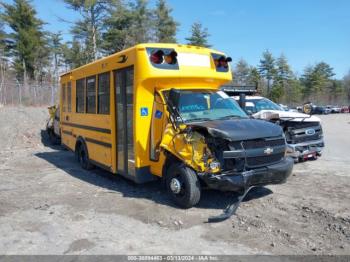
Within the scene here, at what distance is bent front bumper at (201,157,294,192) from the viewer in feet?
19.7

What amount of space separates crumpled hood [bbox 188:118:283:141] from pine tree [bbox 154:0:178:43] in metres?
40.7

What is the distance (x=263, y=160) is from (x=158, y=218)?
2003 millimetres

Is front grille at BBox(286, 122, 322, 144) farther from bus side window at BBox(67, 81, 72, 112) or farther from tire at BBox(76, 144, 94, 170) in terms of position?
bus side window at BBox(67, 81, 72, 112)

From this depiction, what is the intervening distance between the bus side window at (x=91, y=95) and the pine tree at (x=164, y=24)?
123ft

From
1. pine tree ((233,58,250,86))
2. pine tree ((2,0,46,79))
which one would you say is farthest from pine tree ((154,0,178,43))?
pine tree ((233,58,250,86))

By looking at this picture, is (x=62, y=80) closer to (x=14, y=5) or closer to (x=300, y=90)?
(x=14, y=5)

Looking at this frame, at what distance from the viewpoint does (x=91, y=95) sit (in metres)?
9.43

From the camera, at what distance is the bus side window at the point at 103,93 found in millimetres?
8453

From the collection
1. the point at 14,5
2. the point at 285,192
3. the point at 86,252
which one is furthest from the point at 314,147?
the point at 14,5


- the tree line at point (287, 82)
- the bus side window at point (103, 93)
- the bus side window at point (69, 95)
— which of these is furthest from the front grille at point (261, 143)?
the tree line at point (287, 82)

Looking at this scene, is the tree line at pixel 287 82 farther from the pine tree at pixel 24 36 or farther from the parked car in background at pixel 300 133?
the parked car in background at pixel 300 133

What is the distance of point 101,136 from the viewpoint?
8883 mm

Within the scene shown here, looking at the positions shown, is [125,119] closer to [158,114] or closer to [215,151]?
[158,114]

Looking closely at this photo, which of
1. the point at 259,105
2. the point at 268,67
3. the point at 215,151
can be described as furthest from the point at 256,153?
the point at 268,67
